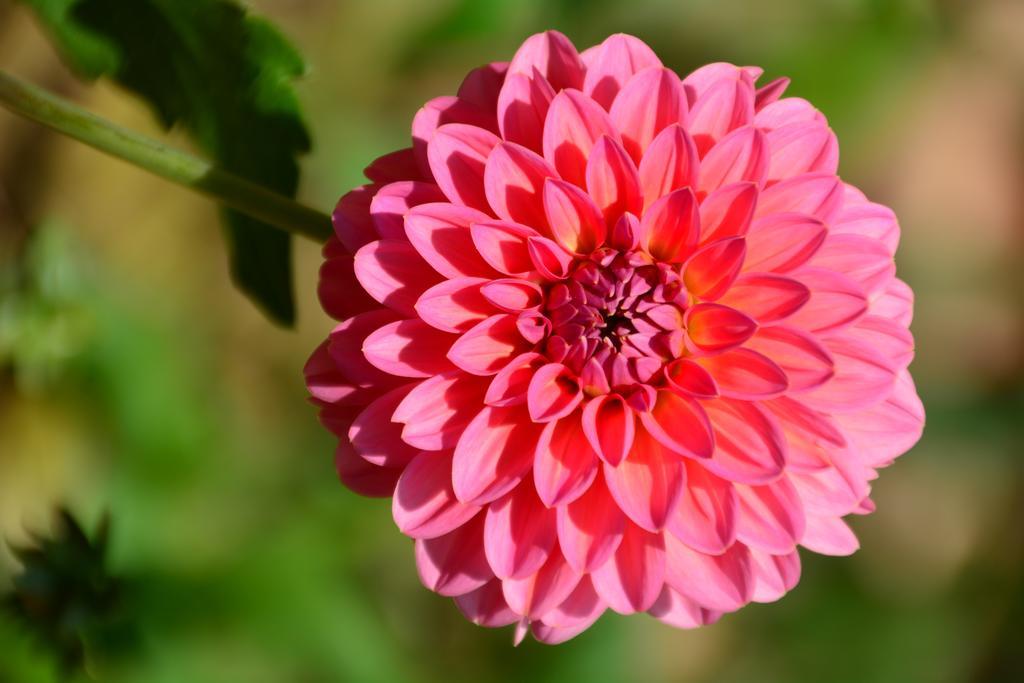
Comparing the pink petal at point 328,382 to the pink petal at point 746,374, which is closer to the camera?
the pink petal at point 746,374

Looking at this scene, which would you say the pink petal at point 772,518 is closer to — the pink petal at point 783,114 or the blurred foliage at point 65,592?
the pink petal at point 783,114

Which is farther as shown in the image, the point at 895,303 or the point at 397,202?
the point at 895,303

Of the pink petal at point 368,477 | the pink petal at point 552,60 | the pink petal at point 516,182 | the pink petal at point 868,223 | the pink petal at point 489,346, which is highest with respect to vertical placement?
the pink petal at point 552,60

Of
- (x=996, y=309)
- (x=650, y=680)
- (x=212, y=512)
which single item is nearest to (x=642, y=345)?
(x=212, y=512)

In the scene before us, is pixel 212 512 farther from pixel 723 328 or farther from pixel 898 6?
pixel 898 6

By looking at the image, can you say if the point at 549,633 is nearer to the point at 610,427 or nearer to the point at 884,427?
the point at 610,427

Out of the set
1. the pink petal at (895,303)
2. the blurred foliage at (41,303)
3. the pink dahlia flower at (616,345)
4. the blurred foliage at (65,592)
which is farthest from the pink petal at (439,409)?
the blurred foliage at (41,303)

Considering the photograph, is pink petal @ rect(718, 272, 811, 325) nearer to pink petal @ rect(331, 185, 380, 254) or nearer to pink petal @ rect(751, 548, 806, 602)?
pink petal @ rect(751, 548, 806, 602)

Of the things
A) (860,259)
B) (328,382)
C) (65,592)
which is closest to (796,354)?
(860,259)
